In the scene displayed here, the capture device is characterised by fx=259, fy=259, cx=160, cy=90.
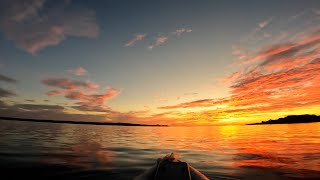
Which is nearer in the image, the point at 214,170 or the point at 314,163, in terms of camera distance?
the point at 214,170

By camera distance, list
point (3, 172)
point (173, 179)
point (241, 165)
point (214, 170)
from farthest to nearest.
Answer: point (241, 165) < point (214, 170) < point (3, 172) < point (173, 179)

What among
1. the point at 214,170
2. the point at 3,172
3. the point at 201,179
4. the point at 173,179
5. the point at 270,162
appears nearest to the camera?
the point at 173,179

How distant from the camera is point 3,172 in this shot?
556 inches

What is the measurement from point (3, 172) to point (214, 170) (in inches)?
487

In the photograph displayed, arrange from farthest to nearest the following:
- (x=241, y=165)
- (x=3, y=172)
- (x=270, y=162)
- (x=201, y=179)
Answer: (x=270, y=162)
(x=241, y=165)
(x=3, y=172)
(x=201, y=179)

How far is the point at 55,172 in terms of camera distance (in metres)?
14.9

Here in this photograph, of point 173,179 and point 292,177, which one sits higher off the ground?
point 173,179

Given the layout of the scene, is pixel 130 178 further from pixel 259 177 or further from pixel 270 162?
pixel 270 162

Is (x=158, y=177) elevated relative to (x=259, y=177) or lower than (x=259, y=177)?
elevated

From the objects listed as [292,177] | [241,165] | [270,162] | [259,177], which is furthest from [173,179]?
[270,162]

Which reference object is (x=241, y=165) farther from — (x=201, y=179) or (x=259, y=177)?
(x=201, y=179)

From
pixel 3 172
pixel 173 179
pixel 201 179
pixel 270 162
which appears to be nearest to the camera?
pixel 173 179

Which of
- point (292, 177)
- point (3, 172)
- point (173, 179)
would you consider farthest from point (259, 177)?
point (3, 172)

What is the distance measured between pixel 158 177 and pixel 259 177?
28.1ft
